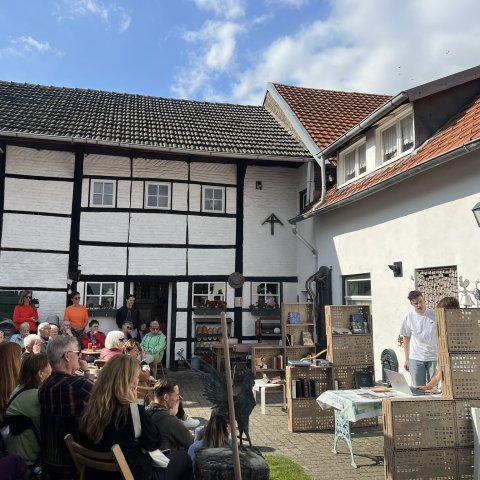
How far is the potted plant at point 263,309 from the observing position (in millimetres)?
11883

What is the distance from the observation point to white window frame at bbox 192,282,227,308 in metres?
11.7

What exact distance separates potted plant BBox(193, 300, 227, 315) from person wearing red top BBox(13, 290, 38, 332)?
3.56 metres

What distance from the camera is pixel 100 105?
13.4 metres

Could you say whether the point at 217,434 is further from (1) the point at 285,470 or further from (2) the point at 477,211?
(2) the point at 477,211

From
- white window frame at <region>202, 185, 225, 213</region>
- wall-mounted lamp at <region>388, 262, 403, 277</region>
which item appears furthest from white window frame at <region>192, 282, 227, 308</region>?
wall-mounted lamp at <region>388, 262, 403, 277</region>

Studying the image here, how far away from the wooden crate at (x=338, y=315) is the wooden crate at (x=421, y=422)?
8.41 feet

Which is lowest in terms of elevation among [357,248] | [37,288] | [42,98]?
[37,288]

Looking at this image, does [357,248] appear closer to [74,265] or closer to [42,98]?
[74,265]

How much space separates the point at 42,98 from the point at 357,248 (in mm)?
9359

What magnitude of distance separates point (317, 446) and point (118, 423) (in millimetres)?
3552

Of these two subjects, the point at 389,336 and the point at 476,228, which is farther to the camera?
the point at 389,336

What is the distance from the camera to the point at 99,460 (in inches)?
113

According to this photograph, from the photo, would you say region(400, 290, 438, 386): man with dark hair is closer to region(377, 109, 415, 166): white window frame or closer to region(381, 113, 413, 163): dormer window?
region(377, 109, 415, 166): white window frame

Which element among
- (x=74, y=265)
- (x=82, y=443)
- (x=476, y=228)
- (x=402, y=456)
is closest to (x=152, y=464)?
(x=82, y=443)
